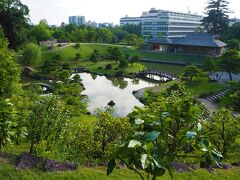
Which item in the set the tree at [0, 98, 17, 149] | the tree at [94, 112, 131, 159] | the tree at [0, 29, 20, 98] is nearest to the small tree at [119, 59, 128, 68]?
the tree at [0, 29, 20, 98]

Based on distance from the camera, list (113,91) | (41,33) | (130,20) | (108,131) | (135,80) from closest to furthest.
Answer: (108,131), (113,91), (135,80), (41,33), (130,20)

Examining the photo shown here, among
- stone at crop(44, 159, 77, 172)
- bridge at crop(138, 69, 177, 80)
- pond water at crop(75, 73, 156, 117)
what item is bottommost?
pond water at crop(75, 73, 156, 117)

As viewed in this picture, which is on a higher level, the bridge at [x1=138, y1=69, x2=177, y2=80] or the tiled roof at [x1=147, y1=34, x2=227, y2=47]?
the tiled roof at [x1=147, y1=34, x2=227, y2=47]

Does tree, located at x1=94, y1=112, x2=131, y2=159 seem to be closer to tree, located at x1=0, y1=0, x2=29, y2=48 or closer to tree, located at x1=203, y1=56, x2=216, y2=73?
tree, located at x1=203, y1=56, x2=216, y2=73

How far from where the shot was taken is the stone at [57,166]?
8076mm

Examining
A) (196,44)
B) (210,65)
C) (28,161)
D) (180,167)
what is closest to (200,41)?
(196,44)

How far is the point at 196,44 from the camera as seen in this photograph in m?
58.1

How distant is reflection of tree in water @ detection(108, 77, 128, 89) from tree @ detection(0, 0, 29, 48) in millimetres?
14630

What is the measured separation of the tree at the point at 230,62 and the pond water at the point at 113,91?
11.6 m

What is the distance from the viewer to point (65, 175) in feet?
25.9

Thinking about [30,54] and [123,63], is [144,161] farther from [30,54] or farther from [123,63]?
[30,54]

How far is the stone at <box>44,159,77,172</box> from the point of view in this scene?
8076 millimetres

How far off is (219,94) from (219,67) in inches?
207

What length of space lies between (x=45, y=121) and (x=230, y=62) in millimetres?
29506
